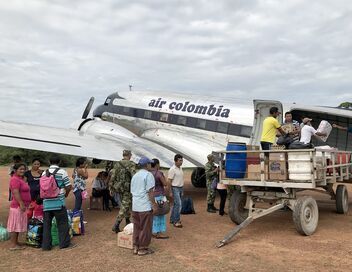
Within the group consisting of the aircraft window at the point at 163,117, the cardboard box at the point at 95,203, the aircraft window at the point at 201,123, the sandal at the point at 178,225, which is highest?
the aircraft window at the point at 163,117

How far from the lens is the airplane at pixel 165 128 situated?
11.2 metres

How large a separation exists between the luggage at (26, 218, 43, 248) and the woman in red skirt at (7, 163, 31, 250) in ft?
0.47

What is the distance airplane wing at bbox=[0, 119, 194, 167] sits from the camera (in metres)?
10.1

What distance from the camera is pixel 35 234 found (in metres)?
7.43

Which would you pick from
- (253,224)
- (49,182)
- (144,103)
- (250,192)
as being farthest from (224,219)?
(144,103)

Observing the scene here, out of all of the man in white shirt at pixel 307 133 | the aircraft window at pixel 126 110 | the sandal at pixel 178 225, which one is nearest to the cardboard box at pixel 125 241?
the sandal at pixel 178 225

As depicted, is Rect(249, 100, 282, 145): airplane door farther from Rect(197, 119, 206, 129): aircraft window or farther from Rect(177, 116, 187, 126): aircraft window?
Rect(177, 116, 187, 126): aircraft window

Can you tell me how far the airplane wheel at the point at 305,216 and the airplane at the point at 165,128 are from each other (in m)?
3.93

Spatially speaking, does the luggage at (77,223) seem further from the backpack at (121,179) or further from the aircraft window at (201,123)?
the aircraft window at (201,123)

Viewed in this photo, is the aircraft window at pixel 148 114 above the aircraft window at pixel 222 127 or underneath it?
above

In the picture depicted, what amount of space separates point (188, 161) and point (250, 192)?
457 centimetres

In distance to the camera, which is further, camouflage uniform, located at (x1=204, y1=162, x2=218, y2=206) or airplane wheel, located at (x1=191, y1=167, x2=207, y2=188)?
airplane wheel, located at (x1=191, y1=167, x2=207, y2=188)

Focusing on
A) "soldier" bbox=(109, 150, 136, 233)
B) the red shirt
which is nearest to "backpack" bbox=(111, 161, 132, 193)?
"soldier" bbox=(109, 150, 136, 233)

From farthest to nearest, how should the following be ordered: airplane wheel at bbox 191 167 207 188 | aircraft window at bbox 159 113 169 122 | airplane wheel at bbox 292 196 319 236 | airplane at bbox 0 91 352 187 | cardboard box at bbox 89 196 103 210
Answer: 1. airplane wheel at bbox 191 167 207 188
2. aircraft window at bbox 159 113 169 122
3. cardboard box at bbox 89 196 103 210
4. airplane at bbox 0 91 352 187
5. airplane wheel at bbox 292 196 319 236
